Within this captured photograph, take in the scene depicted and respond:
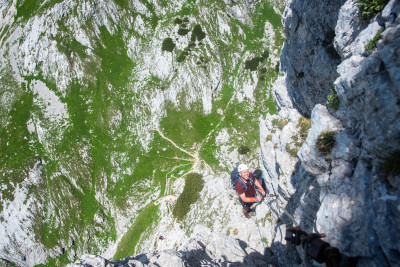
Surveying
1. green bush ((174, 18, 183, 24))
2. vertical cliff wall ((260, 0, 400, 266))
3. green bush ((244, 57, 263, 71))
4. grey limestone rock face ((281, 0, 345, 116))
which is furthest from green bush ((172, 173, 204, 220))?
green bush ((174, 18, 183, 24))

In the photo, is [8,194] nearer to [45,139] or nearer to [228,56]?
[45,139]

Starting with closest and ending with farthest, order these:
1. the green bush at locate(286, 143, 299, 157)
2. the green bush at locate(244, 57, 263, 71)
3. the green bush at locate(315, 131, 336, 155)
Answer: the green bush at locate(315, 131, 336, 155), the green bush at locate(286, 143, 299, 157), the green bush at locate(244, 57, 263, 71)

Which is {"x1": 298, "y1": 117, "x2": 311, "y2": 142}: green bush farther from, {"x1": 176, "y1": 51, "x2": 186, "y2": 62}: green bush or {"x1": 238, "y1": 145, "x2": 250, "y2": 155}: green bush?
{"x1": 176, "y1": 51, "x2": 186, "y2": 62}: green bush

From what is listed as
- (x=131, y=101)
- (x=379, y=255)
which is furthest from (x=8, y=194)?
(x=379, y=255)

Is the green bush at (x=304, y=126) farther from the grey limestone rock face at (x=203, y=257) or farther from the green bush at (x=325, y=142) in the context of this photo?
the grey limestone rock face at (x=203, y=257)

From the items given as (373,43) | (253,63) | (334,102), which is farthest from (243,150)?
(373,43)

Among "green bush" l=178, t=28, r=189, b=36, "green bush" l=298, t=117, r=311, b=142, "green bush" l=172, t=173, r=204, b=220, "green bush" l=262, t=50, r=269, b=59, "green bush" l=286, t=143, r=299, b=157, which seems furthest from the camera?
"green bush" l=178, t=28, r=189, b=36
